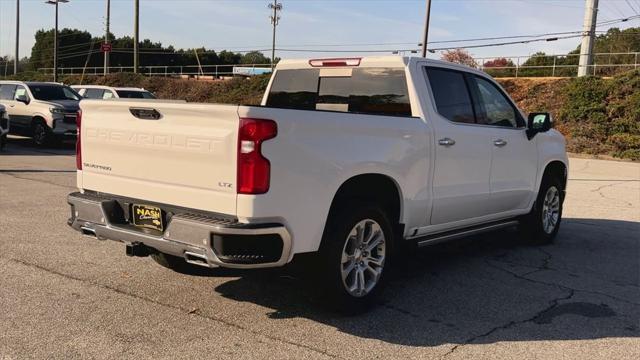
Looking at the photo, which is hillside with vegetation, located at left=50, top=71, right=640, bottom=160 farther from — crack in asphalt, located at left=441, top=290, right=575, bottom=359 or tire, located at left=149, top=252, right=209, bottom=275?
crack in asphalt, located at left=441, top=290, right=575, bottom=359

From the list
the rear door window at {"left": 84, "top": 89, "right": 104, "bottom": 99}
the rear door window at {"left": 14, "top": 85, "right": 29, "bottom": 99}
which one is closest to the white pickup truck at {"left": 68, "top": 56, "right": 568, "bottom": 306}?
the rear door window at {"left": 14, "top": 85, "right": 29, "bottom": 99}

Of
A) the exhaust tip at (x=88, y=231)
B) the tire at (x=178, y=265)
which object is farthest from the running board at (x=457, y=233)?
the exhaust tip at (x=88, y=231)

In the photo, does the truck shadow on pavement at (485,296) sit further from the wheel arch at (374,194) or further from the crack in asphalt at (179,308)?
the wheel arch at (374,194)

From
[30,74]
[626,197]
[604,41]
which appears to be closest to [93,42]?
[30,74]

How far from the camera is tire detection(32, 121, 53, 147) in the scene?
17953 mm

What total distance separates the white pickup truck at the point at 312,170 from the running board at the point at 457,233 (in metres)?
0.02

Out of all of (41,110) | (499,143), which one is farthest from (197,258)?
(41,110)

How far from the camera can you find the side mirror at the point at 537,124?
688 cm

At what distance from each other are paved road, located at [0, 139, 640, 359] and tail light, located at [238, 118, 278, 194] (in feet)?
2.70

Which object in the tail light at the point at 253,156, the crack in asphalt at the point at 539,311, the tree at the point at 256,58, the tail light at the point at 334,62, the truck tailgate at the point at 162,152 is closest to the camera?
the tail light at the point at 253,156

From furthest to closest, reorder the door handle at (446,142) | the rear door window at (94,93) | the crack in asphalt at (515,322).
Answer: the rear door window at (94,93) < the door handle at (446,142) < the crack in asphalt at (515,322)

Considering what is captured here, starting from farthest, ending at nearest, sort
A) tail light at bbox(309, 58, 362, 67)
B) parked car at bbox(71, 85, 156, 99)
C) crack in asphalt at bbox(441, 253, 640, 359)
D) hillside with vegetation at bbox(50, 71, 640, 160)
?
hillside with vegetation at bbox(50, 71, 640, 160) → parked car at bbox(71, 85, 156, 99) → tail light at bbox(309, 58, 362, 67) → crack in asphalt at bbox(441, 253, 640, 359)

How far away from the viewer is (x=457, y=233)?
5898 mm

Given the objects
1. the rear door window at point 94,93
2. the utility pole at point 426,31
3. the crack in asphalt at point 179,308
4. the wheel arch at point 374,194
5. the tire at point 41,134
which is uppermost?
the utility pole at point 426,31
